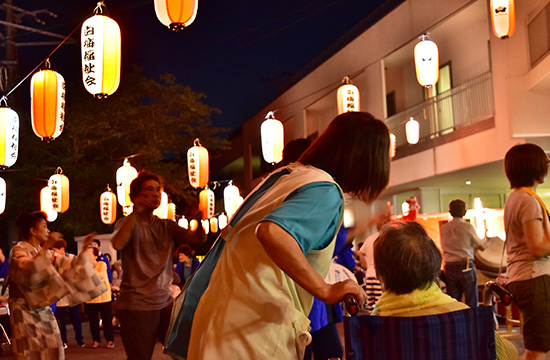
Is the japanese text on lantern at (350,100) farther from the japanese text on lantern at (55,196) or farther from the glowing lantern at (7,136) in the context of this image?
the japanese text on lantern at (55,196)

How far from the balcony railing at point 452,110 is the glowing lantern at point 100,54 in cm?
839

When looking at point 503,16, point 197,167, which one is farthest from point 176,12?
point 197,167

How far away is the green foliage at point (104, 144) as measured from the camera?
21031 mm

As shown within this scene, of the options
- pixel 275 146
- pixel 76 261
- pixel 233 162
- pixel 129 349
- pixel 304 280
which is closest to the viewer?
pixel 304 280

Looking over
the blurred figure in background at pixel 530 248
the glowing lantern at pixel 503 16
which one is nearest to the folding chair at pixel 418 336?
the blurred figure in background at pixel 530 248

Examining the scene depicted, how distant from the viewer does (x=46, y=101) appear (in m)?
12.0

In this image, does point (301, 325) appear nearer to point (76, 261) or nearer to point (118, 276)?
point (76, 261)

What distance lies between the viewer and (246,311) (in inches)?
79.4

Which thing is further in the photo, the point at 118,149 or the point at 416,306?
the point at 118,149

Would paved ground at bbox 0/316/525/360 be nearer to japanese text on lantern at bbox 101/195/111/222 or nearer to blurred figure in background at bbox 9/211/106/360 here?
blurred figure in background at bbox 9/211/106/360

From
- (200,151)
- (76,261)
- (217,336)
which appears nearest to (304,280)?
(217,336)

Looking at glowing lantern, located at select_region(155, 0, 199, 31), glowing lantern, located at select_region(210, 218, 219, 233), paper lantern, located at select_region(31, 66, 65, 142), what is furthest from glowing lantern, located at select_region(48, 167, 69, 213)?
glowing lantern, located at select_region(210, 218, 219, 233)

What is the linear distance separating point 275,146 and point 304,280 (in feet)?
52.0

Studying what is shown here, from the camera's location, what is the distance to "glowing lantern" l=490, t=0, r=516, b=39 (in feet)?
36.8
